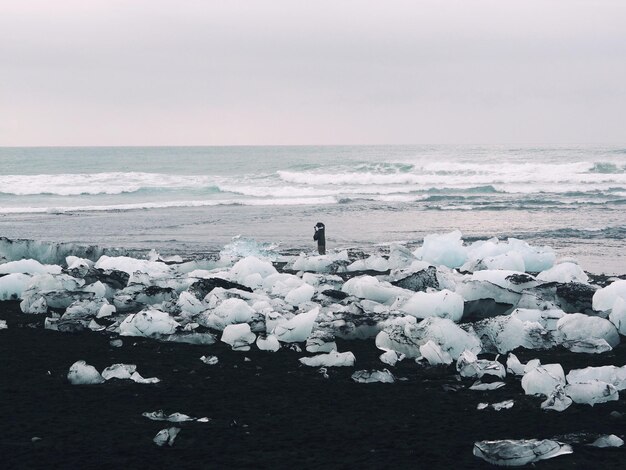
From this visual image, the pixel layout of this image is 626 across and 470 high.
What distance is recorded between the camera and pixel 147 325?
255 inches

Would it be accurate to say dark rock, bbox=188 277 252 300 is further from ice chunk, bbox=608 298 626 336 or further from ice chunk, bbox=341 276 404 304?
ice chunk, bbox=608 298 626 336

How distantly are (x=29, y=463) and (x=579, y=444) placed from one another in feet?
9.16

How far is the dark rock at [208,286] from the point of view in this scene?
7805 millimetres

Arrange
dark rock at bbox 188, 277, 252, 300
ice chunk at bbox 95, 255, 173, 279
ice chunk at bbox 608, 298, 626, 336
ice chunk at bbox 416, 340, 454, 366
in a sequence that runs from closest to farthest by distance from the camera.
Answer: ice chunk at bbox 416, 340, 454, 366
ice chunk at bbox 608, 298, 626, 336
dark rock at bbox 188, 277, 252, 300
ice chunk at bbox 95, 255, 173, 279

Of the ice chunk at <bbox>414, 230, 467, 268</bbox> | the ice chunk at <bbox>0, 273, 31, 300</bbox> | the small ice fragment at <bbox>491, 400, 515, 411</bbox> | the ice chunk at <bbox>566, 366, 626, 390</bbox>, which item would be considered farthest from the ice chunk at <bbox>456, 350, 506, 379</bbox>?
the ice chunk at <bbox>414, 230, 467, 268</bbox>

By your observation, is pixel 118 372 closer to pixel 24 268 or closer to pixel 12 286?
pixel 12 286

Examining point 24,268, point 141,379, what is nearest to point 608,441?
point 141,379

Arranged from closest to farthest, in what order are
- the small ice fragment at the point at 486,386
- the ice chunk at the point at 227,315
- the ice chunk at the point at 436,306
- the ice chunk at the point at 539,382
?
the ice chunk at the point at 539,382 → the small ice fragment at the point at 486,386 → the ice chunk at the point at 227,315 → the ice chunk at the point at 436,306

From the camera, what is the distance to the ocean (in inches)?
681

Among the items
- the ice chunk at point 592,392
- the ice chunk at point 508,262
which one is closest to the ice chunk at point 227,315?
the ice chunk at point 592,392

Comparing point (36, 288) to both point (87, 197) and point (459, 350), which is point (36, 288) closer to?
point (459, 350)

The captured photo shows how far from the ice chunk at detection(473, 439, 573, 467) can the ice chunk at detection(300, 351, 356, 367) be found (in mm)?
1776

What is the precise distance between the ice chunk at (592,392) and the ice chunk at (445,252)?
6943 millimetres

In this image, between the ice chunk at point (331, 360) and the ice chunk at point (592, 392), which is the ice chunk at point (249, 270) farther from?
the ice chunk at point (592, 392)
